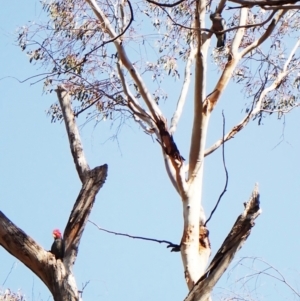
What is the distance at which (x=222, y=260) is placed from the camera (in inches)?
87.1

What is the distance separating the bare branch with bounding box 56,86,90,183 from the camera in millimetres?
2919

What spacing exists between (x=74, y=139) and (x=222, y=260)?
4.13 feet

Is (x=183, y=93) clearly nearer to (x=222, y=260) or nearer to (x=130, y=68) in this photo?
(x=130, y=68)

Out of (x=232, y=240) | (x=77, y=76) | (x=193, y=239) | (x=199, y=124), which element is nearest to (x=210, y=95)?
(x=199, y=124)

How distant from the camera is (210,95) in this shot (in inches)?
156

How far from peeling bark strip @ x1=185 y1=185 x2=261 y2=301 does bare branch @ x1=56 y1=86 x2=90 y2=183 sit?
861 millimetres

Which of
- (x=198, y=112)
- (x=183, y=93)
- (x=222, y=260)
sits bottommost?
(x=222, y=260)

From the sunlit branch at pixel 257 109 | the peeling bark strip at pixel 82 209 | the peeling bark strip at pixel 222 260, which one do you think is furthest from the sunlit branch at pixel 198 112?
the peeling bark strip at pixel 222 260

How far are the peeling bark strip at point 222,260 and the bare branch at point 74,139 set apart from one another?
2.82 feet

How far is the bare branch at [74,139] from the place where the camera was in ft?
9.58

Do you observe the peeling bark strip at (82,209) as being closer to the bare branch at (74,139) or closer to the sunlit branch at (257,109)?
the bare branch at (74,139)

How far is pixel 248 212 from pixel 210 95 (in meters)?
1.78

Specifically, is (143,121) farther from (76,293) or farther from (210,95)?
(76,293)

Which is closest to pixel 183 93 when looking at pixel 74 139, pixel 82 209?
pixel 74 139
